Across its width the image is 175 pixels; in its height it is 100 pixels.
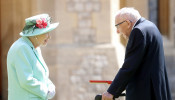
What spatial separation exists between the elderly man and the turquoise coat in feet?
1.91

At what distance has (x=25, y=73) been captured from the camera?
3.75m

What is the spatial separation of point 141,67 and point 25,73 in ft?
3.19

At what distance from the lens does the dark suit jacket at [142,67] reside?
12.8 ft

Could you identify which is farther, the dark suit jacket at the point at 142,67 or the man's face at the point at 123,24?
the man's face at the point at 123,24

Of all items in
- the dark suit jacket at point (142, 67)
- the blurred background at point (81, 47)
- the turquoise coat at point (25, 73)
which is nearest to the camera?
the turquoise coat at point (25, 73)

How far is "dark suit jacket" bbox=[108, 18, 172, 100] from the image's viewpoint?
153 inches

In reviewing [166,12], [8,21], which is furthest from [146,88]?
[166,12]

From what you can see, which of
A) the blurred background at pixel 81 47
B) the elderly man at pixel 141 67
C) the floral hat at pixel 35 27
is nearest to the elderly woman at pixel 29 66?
the floral hat at pixel 35 27

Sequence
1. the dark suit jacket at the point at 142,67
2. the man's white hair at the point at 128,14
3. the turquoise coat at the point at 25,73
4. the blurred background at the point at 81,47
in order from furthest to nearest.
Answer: the blurred background at the point at 81,47 < the man's white hair at the point at 128,14 < the dark suit jacket at the point at 142,67 < the turquoise coat at the point at 25,73

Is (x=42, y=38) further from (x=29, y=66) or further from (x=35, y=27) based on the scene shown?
(x=29, y=66)

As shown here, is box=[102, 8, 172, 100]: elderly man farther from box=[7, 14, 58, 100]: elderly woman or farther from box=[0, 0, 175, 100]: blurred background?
box=[0, 0, 175, 100]: blurred background

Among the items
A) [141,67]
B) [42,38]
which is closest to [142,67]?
[141,67]

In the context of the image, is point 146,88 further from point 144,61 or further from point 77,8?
point 77,8

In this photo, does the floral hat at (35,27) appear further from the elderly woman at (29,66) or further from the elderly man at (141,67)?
the elderly man at (141,67)
